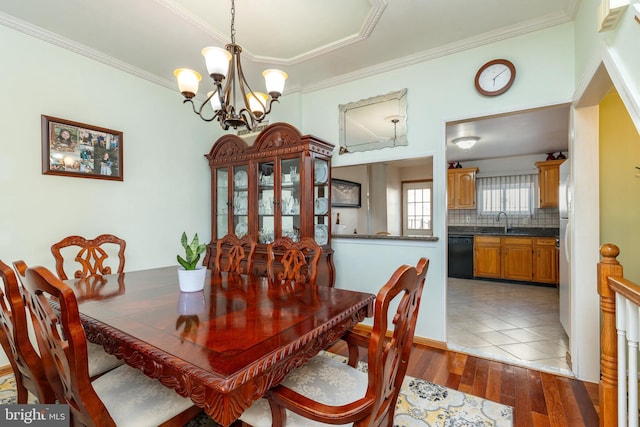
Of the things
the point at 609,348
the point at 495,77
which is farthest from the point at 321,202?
the point at 609,348

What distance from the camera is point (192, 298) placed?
5.16 feet

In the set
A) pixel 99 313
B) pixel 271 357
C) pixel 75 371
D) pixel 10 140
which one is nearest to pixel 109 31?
pixel 10 140

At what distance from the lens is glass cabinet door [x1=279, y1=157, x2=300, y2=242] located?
301cm

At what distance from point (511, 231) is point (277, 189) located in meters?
4.97

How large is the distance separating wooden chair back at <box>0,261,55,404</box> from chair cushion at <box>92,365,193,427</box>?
0.58ft

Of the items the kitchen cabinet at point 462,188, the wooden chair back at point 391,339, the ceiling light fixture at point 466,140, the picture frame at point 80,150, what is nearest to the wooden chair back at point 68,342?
the wooden chair back at point 391,339

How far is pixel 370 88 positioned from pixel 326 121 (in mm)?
591

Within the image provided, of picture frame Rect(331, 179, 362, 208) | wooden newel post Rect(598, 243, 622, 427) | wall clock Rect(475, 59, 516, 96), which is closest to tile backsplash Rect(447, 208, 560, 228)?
picture frame Rect(331, 179, 362, 208)

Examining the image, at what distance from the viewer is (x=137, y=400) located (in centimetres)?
117

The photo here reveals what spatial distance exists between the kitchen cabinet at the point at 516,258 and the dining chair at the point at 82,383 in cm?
555

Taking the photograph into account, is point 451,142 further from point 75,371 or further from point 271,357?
point 75,371

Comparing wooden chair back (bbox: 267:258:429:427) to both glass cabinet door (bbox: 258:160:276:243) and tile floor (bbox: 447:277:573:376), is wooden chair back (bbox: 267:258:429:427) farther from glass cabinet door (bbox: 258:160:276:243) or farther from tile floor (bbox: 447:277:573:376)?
glass cabinet door (bbox: 258:160:276:243)

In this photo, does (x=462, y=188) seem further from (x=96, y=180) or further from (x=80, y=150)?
(x=80, y=150)

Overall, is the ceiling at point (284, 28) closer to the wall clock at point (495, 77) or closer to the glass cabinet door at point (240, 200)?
the wall clock at point (495, 77)
